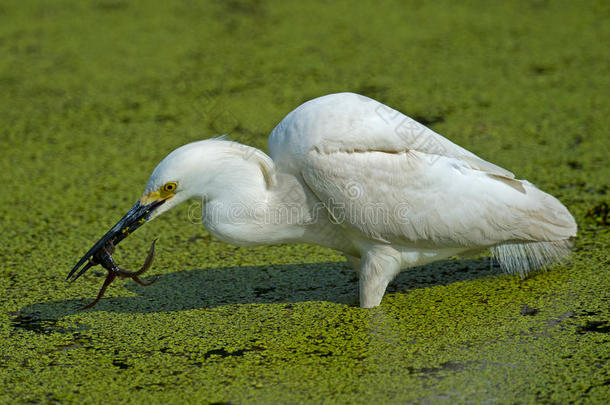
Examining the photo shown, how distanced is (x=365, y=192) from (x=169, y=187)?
0.79 m

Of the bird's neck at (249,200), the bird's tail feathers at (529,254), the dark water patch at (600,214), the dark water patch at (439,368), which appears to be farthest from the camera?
the dark water patch at (600,214)

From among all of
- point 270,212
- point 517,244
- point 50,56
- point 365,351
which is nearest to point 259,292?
point 270,212

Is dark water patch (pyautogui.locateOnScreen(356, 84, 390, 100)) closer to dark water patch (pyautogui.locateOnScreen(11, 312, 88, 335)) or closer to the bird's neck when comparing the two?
the bird's neck

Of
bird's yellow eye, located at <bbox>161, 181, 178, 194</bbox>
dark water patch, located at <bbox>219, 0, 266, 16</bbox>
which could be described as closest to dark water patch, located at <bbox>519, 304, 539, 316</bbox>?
bird's yellow eye, located at <bbox>161, 181, 178, 194</bbox>

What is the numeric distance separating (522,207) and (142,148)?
2720 mm

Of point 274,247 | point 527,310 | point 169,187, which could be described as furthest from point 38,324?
point 527,310

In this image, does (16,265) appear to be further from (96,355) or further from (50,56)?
(50,56)

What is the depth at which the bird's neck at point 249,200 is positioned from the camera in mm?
3064

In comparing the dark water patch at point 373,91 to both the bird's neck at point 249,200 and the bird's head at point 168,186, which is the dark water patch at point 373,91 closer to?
the bird's neck at point 249,200

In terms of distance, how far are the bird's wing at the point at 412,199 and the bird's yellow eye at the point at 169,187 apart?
0.53 m

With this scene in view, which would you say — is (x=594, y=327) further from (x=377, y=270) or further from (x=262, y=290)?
(x=262, y=290)

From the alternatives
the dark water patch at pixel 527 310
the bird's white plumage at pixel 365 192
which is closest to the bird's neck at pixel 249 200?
the bird's white plumage at pixel 365 192

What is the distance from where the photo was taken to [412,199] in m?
3.01

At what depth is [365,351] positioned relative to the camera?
9.30 ft
